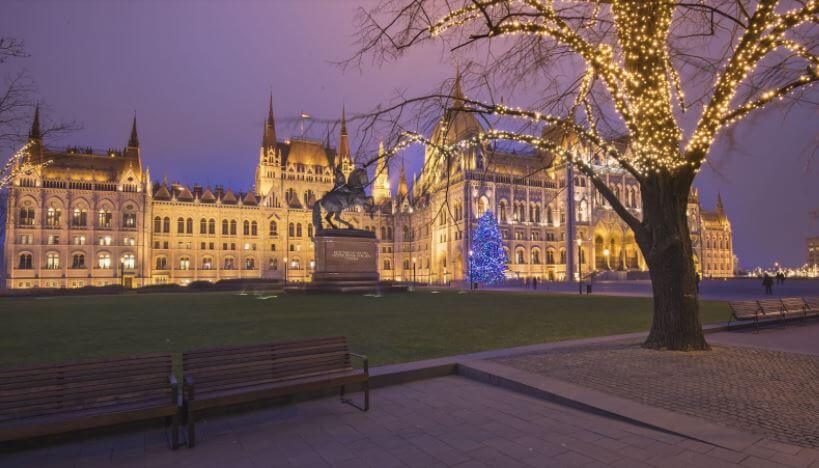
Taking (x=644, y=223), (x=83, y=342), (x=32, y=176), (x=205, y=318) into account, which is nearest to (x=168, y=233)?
(x=32, y=176)

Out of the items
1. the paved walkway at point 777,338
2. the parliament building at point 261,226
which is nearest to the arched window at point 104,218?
the parliament building at point 261,226

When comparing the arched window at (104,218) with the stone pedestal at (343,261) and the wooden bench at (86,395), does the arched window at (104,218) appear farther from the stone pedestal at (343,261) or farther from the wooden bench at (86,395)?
the wooden bench at (86,395)

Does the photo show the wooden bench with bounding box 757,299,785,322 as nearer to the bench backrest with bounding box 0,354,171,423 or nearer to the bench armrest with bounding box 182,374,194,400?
the bench armrest with bounding box 182,374,194,400

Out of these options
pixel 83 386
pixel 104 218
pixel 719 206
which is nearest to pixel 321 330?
pixel 83 386

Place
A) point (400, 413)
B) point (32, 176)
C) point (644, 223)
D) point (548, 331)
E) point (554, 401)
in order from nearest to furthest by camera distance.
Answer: point (400, 413)
point (554, 401)
point (644, 223)
point (548, 331)
point (32, 176)

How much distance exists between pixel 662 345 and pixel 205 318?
1389 centimetres

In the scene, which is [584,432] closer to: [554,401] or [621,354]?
[554,401]

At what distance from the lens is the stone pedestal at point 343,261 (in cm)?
2888

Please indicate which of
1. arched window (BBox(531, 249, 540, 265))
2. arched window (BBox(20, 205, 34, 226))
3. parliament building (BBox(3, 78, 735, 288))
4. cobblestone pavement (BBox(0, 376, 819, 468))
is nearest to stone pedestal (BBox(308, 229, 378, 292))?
cobblestone pavement (BBox(0, 376, 819, 468))

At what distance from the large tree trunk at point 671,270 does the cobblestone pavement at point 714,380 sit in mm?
472

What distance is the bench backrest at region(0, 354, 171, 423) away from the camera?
4258mm

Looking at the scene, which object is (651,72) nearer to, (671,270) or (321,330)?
(671,270)

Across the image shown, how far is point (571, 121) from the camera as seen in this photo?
29.3 feet

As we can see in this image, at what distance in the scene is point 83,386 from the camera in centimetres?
456
